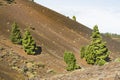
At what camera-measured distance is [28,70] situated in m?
47.4

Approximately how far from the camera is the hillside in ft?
187

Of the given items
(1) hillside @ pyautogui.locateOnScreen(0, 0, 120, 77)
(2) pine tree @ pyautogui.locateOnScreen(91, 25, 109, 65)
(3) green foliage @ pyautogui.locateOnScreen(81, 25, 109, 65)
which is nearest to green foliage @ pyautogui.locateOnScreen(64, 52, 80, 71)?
(1) hillside @ pyautogui.locateOnScreen(0, 0, 120, 77)

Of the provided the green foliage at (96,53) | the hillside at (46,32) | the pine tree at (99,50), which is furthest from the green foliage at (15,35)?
the pine tree at (99,50)

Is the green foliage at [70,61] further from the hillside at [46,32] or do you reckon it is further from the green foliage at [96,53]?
the green foliage at [96,53]

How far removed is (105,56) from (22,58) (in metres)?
18.6

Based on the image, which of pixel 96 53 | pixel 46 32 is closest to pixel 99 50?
pixel 96 53

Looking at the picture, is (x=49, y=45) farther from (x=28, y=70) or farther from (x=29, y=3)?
(x=29, y=3)

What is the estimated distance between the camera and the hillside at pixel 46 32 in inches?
2243

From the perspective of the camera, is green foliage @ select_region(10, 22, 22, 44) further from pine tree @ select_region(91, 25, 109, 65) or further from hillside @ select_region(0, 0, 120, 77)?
pine tree @ select_region(91, 25, 109, 65)

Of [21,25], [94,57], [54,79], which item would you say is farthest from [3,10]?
[54,79]

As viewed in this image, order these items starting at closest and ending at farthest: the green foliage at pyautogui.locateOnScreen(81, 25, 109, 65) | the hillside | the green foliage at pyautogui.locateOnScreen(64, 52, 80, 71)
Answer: the green foliage at pyautogui.locateOnScreen(64, 52, 80, 71), the hillside, the green foliage at pyautogui.locateOnScreen(81, 25, 109, 65)

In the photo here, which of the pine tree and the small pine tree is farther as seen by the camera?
the pine tree

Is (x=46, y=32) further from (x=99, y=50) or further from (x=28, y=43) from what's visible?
(x=28, y=43)

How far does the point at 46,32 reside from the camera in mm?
73125
